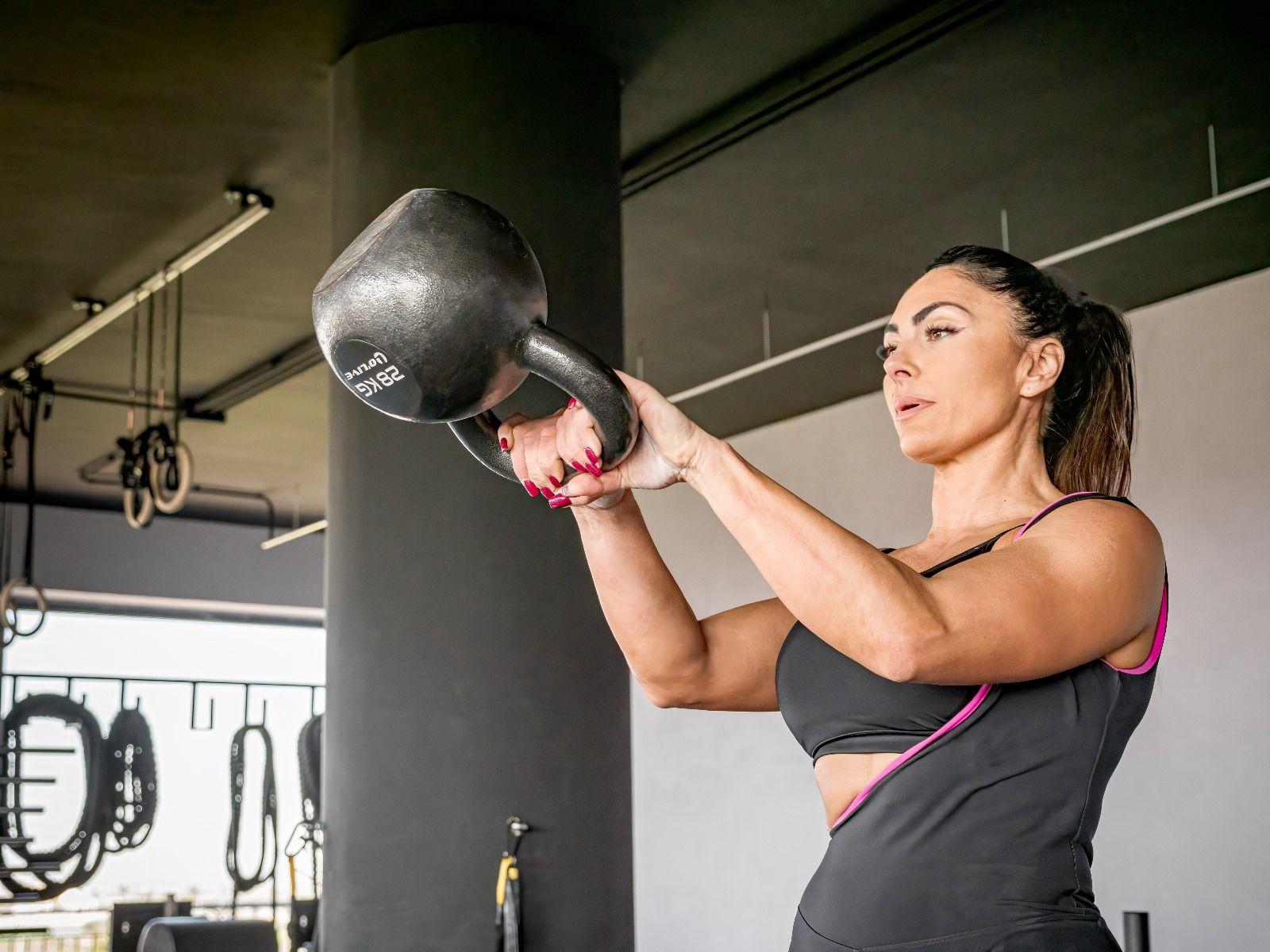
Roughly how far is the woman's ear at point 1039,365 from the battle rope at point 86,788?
30.0 feet

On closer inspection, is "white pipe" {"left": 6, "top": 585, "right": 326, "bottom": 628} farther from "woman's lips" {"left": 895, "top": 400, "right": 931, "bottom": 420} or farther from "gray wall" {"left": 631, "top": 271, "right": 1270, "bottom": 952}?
"woman's lips" {"left": 895, "top": 400, "right": 931, "bottom": 420}

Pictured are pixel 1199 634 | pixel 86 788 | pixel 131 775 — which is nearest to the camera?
pixel 1199 634

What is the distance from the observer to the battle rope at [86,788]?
9625mm

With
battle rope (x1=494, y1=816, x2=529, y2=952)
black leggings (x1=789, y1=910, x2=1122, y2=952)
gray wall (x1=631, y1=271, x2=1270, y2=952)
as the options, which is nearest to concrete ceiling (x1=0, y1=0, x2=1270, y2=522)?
gray wall (x1=631, y1=271, x2=1270, y2=952)

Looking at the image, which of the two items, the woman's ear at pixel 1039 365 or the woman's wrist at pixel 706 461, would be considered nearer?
the woman's wrist at pixel 706 461

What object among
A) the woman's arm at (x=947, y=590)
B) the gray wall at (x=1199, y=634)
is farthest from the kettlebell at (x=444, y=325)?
the gray wall at (x=1199, y=634)

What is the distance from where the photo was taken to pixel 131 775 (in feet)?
35.0

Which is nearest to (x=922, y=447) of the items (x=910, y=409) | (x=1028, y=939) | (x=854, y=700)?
(x=910, y=409)

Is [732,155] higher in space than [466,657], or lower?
higher

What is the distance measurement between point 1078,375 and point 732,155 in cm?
387

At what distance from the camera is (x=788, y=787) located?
823 centimetres

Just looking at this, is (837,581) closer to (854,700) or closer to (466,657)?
(854,700)

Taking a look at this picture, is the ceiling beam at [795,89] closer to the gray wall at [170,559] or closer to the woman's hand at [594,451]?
the woman's hand at [594,451]

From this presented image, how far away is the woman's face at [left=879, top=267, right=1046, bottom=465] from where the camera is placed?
1.62m
